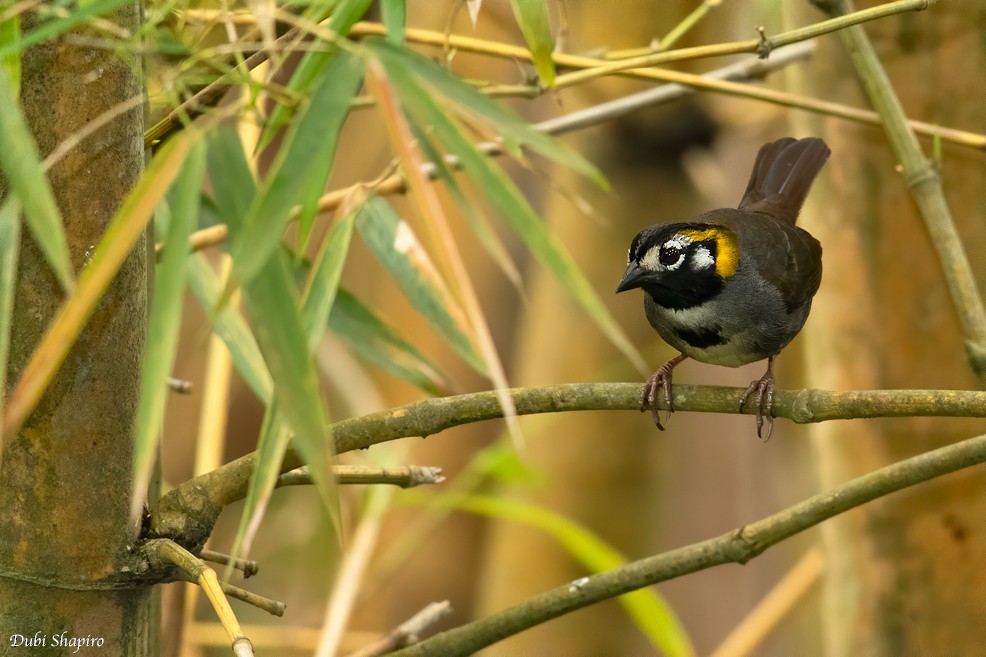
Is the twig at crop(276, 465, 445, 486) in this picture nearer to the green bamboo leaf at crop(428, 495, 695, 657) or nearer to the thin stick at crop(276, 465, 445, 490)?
the thin stick at crop(276, 465, 445, 490)

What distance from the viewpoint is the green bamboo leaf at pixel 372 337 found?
192cm

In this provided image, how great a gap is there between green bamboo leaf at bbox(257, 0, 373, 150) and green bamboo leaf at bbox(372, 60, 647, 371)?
0.11m

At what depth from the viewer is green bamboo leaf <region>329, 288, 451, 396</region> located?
1919mm

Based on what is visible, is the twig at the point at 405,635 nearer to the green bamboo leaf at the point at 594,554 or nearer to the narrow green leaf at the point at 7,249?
the green bamboo leaf at the point at 594,554

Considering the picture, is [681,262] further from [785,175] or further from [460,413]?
[460,413]

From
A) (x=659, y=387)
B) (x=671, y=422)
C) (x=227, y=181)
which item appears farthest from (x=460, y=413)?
(x=671, y=422)

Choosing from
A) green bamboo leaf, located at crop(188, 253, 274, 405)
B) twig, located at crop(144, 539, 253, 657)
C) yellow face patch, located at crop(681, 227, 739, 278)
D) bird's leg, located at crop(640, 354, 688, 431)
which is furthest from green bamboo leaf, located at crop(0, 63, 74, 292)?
yellow face patch, located at crop(681, 227, 739, 278)

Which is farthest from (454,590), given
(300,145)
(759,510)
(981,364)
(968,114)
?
(300,145)

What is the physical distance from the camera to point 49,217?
101cm

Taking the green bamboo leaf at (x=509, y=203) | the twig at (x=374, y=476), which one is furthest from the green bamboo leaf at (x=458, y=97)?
the twig at (x=374, y=476)

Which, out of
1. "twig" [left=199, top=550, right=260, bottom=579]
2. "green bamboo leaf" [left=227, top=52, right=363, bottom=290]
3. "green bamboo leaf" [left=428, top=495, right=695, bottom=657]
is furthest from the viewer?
Answer: "green bamboo leaf" [left=428, top=495, right=695, bottom=657]

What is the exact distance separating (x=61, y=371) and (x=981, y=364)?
59.3 inches

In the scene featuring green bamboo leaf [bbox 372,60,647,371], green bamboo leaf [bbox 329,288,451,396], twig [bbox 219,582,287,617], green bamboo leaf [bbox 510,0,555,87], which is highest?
green bamboo leaf [bbox 510,0,555,87]

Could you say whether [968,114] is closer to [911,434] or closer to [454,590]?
[911,434]
